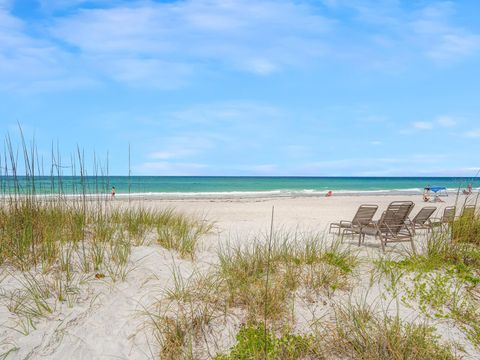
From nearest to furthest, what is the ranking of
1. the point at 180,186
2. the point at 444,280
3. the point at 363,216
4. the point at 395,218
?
the point at 444,280 → the point at 395,218 → the point at 363,216 → the point at 180,186

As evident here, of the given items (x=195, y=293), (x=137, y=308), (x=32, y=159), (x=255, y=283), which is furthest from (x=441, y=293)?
(x=32, y=159)

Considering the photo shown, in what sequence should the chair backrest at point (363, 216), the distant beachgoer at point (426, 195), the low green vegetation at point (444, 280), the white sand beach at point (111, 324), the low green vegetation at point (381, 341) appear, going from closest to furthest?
the low green vegetation at point (381, 341), the white sand beach at point (111, 324), the low green vegetation at point (444, 280), the chair backrest at point (363, 216), the distant beachgoer at point (426, 195)

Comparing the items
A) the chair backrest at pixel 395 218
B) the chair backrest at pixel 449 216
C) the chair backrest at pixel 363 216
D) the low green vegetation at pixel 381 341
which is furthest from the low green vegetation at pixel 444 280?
the chair backrest at pixel 363 216

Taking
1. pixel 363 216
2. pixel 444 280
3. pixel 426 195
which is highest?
pixel 363 216

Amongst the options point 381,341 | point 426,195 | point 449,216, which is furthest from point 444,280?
point 426,195

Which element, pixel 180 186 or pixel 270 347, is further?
pixel 180 186

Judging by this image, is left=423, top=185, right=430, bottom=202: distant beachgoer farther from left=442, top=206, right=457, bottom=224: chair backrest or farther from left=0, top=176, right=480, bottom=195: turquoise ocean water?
left=442, top=206, right=457, bottom=224: chair backrest

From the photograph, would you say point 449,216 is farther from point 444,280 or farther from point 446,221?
point 444,280

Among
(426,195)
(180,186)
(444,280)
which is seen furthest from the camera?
(180,186)

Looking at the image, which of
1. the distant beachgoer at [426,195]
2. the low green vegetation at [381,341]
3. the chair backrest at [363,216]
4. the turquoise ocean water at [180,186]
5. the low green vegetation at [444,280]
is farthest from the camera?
the distant beachgoer at [426,195]

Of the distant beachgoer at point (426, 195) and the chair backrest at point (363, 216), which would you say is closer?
the chair backrest at point (363, 216)

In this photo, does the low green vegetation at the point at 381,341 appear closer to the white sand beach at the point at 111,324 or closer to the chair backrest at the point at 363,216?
the white sand beach at the point at 111,324

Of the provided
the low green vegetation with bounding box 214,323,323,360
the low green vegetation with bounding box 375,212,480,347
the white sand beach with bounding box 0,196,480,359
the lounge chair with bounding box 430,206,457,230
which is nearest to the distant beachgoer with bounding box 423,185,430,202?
the lounge chair with bounding box 430,206,457,230

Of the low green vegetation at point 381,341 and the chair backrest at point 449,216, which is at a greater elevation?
the chair backrest at point 449,216
